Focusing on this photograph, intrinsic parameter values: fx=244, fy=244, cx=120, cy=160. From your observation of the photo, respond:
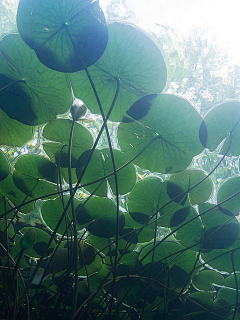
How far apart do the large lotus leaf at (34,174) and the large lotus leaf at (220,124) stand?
45cm

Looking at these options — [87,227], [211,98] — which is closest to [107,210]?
[87,227]

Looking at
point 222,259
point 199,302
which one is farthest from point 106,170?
point 199,302

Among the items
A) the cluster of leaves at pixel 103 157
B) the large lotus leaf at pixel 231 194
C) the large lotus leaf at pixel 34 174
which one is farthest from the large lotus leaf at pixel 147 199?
the large lotus leaf at pixel 34 174

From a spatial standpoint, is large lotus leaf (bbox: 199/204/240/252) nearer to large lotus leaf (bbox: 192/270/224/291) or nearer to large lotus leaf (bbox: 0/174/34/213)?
large lotus leaf (bbox: 192/270/224/291)

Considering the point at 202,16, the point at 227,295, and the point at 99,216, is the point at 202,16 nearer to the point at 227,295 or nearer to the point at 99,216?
the point at 99,216

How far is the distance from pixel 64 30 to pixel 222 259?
31.5 inches

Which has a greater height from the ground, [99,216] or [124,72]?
Result: [124,72]

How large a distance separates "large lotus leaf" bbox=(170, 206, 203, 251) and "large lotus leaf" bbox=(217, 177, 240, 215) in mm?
89

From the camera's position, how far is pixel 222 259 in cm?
80

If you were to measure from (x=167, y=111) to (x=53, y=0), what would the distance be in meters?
0.33

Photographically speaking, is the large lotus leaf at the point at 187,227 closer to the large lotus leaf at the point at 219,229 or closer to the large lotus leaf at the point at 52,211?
the large lotus leaf at the point at 219,229

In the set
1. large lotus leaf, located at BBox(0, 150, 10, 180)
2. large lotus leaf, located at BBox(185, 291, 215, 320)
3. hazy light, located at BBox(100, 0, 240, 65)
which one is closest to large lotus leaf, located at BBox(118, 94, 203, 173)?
hazy light, located at BBox(100, 0, 240, 65)

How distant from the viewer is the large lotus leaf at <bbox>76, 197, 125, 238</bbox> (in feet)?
2.40

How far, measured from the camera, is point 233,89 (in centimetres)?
66
